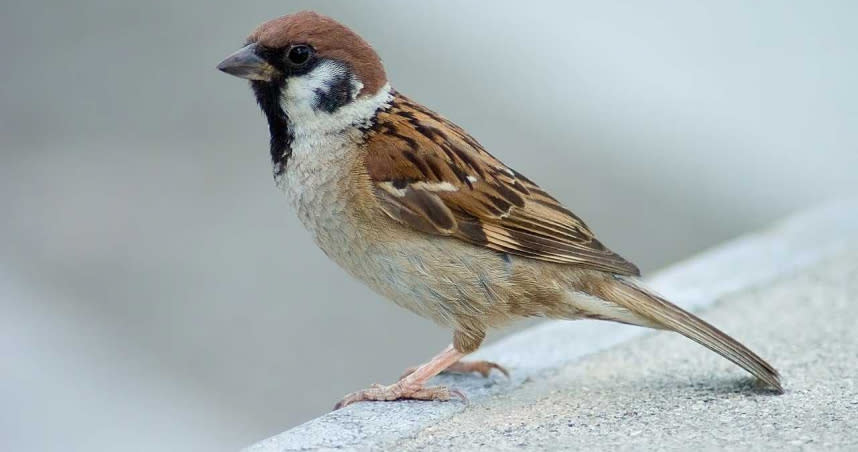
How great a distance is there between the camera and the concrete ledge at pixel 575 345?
3.00 meters

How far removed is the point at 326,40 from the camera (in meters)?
3.29

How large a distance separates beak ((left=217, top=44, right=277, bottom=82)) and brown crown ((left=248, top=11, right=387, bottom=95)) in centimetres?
4

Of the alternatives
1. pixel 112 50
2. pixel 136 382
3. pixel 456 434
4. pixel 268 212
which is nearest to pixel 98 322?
pixel 136 382

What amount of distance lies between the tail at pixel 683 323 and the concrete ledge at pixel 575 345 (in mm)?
131

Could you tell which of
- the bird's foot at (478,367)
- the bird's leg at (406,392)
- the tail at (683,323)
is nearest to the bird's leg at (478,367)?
the bird's foot at (478,367)

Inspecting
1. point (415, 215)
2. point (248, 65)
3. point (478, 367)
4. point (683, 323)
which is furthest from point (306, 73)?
point (683, 323)

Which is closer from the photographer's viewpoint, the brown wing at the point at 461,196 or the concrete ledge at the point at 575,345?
the concrete ledge at the point at 575,345

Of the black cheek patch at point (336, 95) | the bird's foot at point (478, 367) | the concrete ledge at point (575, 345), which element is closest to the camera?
the concrete ledge at point (575, 345)

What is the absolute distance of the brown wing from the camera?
328 centimetres

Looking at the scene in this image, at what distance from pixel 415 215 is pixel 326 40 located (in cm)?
52

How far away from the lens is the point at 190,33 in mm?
8758

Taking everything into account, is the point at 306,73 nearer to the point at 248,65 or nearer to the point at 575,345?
the point at 248,65

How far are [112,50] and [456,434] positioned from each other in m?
6.02

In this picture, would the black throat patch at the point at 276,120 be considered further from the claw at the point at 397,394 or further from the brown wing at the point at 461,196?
the claw at the point at 397,394
